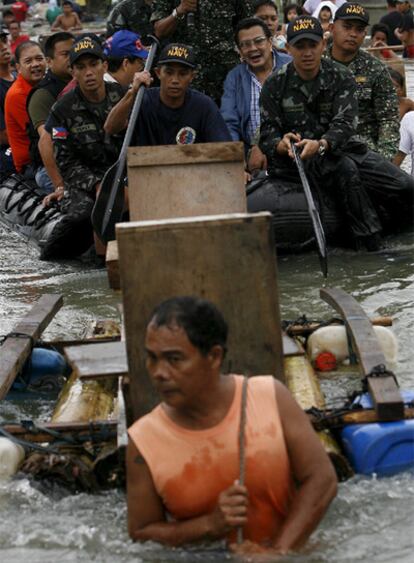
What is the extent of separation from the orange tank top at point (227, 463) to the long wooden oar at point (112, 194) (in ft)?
17.5

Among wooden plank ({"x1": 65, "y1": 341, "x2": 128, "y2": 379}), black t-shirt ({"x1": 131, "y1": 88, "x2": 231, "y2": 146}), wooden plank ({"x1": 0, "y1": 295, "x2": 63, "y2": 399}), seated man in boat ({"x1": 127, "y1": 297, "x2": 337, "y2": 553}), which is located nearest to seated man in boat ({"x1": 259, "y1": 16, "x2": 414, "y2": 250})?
black t-shirt ({"x1": 131, "y1": 88, "x2": 231, "y2": 146})

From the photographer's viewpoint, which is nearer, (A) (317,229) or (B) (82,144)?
(A) (317,229)

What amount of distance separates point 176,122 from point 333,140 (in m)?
1.20

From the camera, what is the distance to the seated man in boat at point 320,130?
33.6 ft

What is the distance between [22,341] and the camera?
7.14m

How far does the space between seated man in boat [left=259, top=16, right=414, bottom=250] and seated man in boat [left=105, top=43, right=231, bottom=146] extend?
427mm

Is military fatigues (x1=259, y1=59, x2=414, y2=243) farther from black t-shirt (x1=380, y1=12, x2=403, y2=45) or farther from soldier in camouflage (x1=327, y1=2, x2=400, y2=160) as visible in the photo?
black t-shirt (x1=380, y1=12, x2=403, y2=45)

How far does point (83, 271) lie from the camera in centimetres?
1097

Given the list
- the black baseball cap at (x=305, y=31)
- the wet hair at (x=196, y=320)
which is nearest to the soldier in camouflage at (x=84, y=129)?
the black baseball cap at (x=305, y=31)

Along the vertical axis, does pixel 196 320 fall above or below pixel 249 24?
below

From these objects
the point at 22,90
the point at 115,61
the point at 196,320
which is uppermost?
the point at 115,61

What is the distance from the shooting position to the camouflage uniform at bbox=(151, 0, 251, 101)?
1183 cm

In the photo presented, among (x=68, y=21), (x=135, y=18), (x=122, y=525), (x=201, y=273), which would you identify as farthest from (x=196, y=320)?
(x=68, y=21)

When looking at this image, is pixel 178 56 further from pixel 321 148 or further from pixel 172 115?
pixel 321 148
